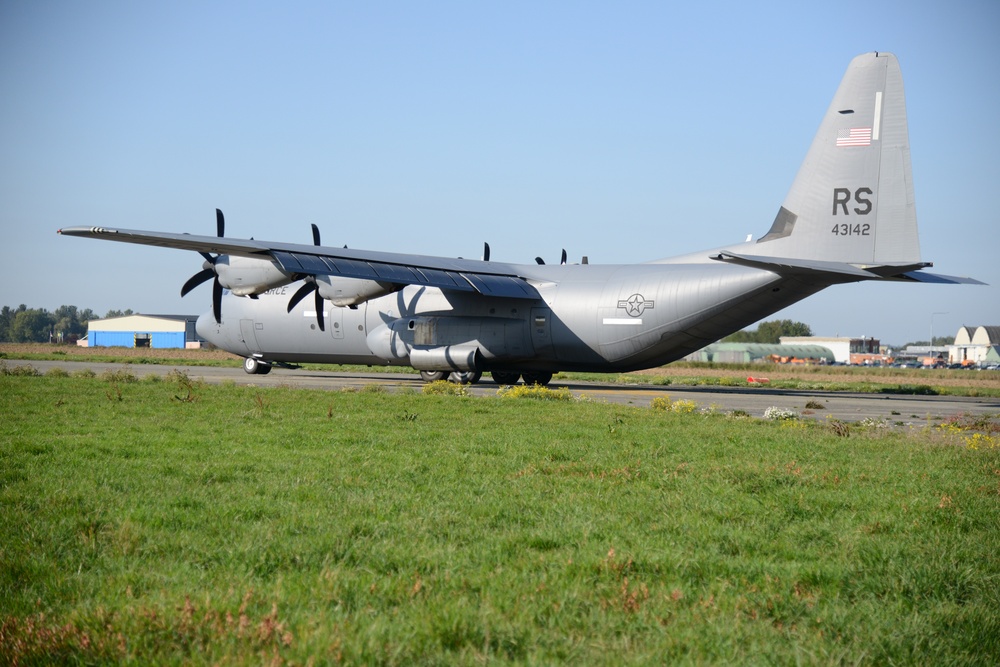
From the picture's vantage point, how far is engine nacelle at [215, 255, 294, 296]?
98.3 ft

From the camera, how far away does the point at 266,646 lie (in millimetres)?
4570

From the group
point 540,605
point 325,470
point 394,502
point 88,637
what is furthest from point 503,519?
point 88,637

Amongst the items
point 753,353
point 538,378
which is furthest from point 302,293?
point 753,353

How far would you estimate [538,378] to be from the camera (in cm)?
3381

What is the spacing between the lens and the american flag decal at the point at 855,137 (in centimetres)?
2367

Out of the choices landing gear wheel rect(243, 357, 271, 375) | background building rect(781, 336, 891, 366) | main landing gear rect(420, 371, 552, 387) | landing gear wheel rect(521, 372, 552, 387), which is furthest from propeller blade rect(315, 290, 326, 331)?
background building rect(781, 336, 891, 366)

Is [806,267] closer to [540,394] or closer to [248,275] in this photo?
[540,394]

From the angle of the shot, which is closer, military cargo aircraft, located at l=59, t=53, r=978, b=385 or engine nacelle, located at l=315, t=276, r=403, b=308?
military cargo aircraft, located at l=59, t=53, r=978, b=385

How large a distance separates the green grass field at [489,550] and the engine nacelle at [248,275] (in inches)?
652

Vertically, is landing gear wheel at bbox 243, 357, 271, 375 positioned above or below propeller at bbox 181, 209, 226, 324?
below

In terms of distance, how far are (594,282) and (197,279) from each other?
14.6 metres

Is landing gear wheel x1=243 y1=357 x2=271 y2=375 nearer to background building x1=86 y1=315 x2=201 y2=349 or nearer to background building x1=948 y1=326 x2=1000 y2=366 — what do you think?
background building x1=86 y1=315 x2=201 y2=349

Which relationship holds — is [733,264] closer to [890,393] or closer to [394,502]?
[890,393]

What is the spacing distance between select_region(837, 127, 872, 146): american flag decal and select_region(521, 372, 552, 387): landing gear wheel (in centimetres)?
1351
